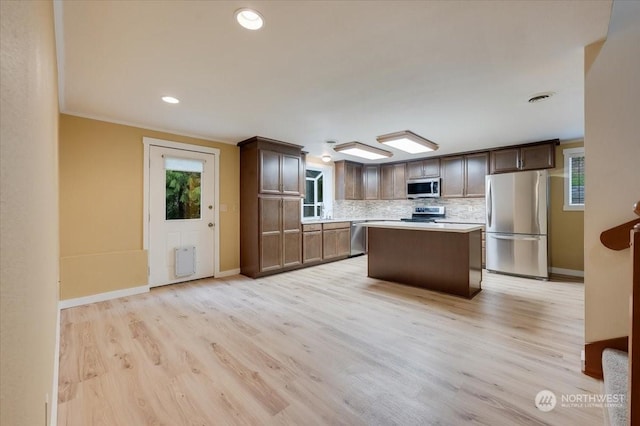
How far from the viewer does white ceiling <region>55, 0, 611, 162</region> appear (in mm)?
1600

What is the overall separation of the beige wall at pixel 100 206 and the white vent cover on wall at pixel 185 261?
446 mm

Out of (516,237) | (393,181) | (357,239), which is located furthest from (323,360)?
(393,181)

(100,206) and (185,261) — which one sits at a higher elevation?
(100,206)

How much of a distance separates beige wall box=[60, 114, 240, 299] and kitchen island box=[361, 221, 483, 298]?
3416mm

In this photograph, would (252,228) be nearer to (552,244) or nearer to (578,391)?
(578,391)

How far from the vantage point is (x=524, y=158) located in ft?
15.3

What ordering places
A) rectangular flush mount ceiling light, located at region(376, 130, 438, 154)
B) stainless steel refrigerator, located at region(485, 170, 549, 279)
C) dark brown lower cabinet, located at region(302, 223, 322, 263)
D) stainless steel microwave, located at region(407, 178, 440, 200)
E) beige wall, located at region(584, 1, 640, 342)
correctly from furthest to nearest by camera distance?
stainless steel microwave, located at region(407, 178, 440, 200), dark brown lower cabinet, located at region(302, 223, 322, 263), stainless steel refrigerator, located at region(485, 170, 549, 279), rectangular flush mount ceiling light, located at region(376, 130, 438, 154), beige wall, located at region(584, 1, 640, 342)

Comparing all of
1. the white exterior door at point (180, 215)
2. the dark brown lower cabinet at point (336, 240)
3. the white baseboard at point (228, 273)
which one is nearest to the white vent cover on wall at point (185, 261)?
the white exterior door at point (180, 215)

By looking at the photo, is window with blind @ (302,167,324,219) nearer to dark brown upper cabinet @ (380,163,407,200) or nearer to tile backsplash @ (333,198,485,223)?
tile backsplash @ (333,198,485,223)

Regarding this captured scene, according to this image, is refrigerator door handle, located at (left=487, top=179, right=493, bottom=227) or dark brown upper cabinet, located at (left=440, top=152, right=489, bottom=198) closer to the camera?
refrigerator door handle, located at (left=487, top=179, right=493, bottom=227)

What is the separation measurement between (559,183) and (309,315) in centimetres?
475

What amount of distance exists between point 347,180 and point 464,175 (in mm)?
2455

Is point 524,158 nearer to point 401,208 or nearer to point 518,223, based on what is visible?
point 518,223

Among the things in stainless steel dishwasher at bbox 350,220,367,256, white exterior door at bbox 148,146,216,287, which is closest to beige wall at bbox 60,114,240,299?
white exterior door at bbox 148,146,216,287
